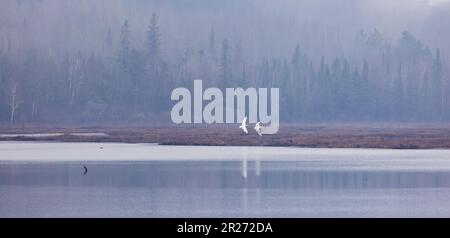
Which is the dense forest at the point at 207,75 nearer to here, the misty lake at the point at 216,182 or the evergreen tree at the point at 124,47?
the evergreen tree at the point at 124,47

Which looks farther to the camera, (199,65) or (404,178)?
(199,65)

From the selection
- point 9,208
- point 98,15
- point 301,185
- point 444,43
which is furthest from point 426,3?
point 9,208

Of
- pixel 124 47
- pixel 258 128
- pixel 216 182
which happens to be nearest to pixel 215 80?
pixel 258 128

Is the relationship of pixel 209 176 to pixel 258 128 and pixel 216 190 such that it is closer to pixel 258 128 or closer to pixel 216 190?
pixel 216 190

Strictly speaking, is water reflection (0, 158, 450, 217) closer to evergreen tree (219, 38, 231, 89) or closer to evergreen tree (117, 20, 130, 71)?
evergreen tree (219, 38, 231, 89)

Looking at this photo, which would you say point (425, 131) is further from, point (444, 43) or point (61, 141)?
point (61, 141)

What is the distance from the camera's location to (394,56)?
2153 cm

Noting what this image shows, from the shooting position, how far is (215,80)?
17.4 m

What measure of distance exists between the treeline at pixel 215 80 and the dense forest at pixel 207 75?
0.02m

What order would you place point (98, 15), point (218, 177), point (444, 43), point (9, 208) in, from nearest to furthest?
point (9, 208) < point (218, 177) < point (98, 15) < point (444, 43)

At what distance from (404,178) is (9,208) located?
6.37 meters

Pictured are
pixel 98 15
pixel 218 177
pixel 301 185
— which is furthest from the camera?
pixel 98 15
